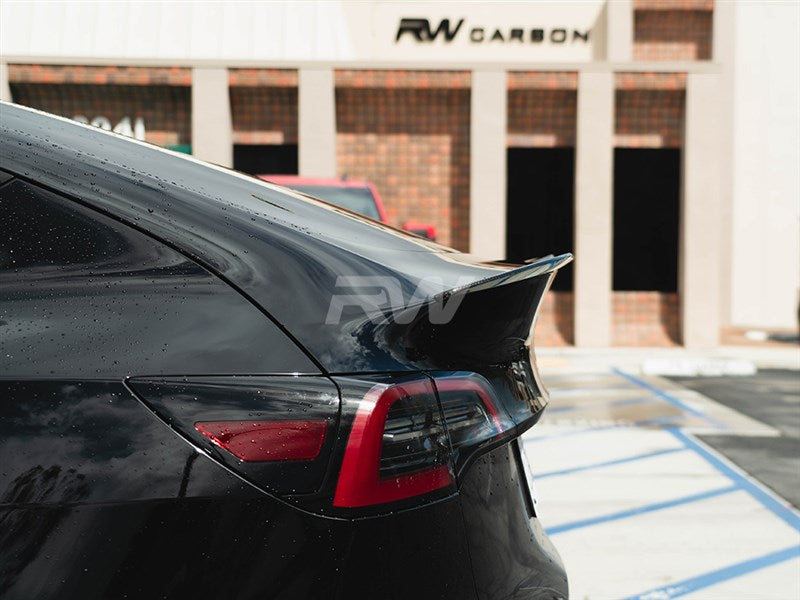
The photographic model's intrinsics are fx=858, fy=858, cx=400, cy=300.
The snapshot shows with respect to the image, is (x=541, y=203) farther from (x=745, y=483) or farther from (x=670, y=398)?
(x=745, y=483)

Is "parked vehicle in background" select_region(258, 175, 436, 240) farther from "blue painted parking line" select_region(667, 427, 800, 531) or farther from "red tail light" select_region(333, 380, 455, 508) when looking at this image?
"red tail light" select_region(333, 380, 455, 508)

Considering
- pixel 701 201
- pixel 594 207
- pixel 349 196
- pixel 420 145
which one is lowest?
pixel 349 196

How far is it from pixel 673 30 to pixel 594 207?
10.7 m

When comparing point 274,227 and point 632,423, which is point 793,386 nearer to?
point 632,423

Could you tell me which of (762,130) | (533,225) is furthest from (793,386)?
(762,130)

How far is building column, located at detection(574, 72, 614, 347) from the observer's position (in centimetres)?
1848

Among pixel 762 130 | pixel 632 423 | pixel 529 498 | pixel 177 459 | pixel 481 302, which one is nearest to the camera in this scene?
pixel 177 459

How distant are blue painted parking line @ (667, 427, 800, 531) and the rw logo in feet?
57.5

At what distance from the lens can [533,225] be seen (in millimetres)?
19984

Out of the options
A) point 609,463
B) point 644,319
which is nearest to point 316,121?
point 644,319

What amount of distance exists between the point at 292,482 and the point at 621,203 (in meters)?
19.8

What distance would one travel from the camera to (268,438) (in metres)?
1.44

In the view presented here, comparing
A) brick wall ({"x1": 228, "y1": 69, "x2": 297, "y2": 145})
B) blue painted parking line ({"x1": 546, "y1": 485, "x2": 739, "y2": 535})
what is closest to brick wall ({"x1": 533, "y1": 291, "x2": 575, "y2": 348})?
brick wall ({"x1": 228, "y1": 69, "x2": 297, "y2": 145})

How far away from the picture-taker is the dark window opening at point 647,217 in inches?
770
